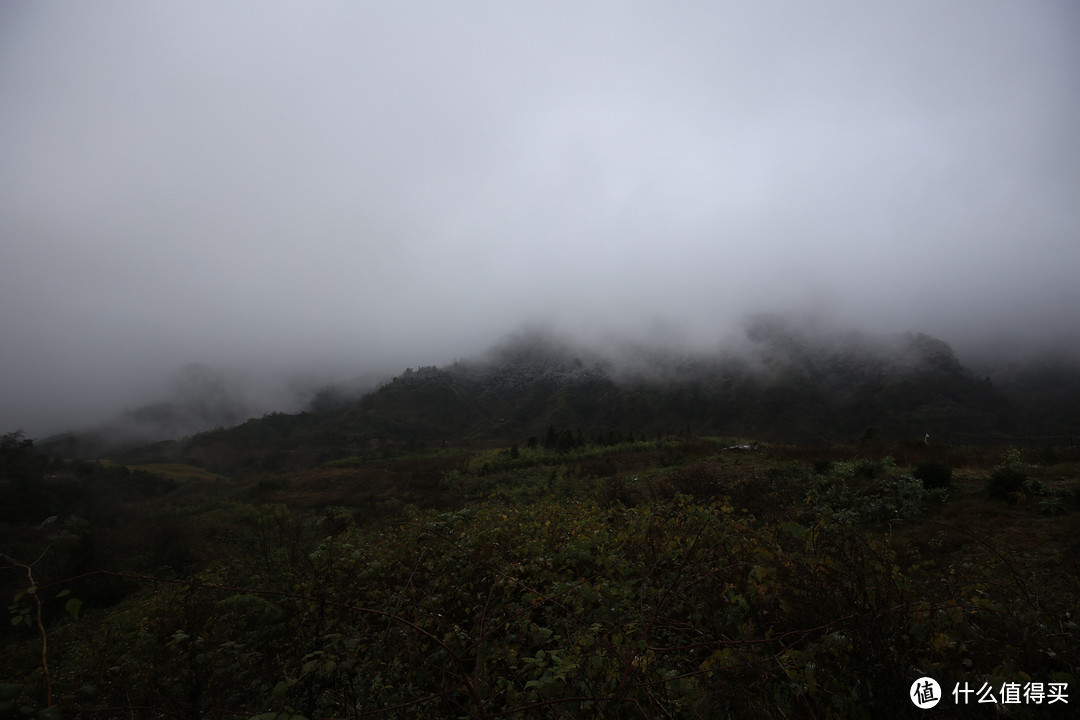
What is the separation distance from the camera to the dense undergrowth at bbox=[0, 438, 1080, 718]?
264 centimetres

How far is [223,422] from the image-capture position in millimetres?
129625

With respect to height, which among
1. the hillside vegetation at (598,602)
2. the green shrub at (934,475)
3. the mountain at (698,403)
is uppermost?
the hillside vegetation at (598,602)

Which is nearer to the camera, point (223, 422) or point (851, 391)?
point (851, 391)

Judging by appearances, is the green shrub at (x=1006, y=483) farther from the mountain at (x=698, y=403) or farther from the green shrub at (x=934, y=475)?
the mountain at (x=698, y=403)

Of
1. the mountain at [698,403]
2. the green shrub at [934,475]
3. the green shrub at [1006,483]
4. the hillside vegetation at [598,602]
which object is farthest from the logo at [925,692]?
the mountain at [698,403]

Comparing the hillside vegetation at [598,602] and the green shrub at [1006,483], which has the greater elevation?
the hillside vegetation at [598,602]

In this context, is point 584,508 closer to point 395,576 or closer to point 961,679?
point 395,576

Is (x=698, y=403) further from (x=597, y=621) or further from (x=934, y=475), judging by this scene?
(x=597, y=621)

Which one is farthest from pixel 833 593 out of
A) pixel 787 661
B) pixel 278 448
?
pixel 278 448

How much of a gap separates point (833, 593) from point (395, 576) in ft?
15.2

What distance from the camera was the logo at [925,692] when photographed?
2531 millimetres

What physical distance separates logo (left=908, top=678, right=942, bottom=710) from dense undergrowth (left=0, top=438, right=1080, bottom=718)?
57 mm

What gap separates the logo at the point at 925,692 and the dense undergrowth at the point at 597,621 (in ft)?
0.19

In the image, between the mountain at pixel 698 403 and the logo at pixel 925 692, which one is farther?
the mountain at pixel 698 403
